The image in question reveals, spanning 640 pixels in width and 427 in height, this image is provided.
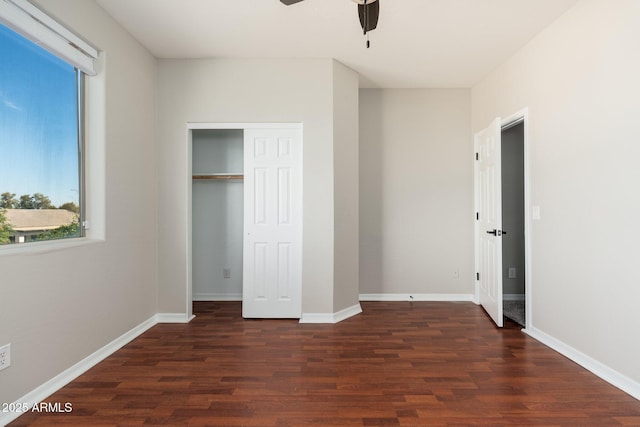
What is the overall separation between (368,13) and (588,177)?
200 centimetres

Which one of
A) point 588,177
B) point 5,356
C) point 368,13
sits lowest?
point 5,356

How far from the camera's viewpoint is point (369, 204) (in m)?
4.59

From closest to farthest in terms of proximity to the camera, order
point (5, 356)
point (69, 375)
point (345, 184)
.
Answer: point (5, 356), point (69, 375), point (345, 184)

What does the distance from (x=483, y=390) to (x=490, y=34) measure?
297 cm

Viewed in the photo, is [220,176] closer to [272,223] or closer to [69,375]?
[272,223]

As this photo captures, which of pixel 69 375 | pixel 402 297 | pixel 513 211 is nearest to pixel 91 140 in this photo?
pixel 69 375

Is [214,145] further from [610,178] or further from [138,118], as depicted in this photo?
[610,178]

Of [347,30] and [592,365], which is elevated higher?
[347,30]

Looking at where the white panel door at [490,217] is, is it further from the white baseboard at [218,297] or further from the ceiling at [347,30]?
the white baseboard at [218,297]

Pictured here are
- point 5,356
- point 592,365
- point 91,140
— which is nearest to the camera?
point 5,356

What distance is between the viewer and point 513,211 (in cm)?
455

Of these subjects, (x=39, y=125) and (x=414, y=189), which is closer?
(x=39, y=125)

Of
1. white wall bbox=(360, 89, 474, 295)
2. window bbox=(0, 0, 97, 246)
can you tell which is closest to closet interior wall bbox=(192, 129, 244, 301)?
white wall bbox=(360, 89, 474, 295)

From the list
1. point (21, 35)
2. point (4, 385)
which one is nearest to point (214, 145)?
point (21, 35)
